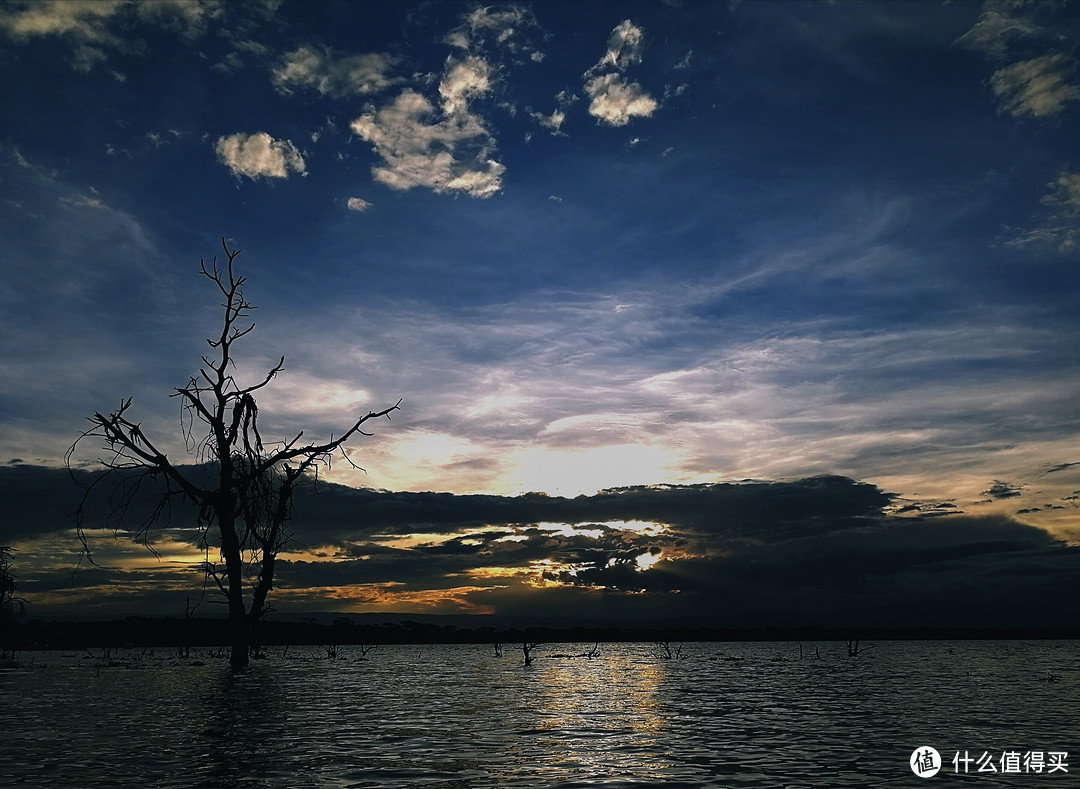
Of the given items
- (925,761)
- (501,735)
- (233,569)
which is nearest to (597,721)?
(501,735)

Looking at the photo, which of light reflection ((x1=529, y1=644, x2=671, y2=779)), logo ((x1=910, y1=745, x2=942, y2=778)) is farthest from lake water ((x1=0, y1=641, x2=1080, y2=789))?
logo ((x1=910, y1=745, x2=942, y2=778))

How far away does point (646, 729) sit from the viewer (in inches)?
971

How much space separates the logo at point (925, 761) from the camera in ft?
56.8

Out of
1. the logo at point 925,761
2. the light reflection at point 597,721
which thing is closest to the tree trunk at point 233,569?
the light reflection at point 597,721

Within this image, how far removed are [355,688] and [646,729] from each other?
864 inches

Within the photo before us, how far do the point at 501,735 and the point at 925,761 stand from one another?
11.1 metres

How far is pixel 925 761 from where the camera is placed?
1889 centimetres

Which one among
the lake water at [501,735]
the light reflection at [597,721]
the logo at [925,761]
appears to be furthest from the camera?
the light reflection at [597,721]

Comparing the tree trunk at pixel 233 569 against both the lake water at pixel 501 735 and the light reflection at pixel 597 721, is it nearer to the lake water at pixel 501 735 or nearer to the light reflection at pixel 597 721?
the lake water at pixel 501 735

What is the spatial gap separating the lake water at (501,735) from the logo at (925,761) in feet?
0.85

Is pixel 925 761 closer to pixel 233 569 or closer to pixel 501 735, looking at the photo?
pixel 501 735

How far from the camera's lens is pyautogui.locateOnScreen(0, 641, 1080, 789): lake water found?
15.9m

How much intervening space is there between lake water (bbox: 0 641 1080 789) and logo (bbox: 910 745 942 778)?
0.26m

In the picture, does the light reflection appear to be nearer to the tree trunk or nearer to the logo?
the logo
